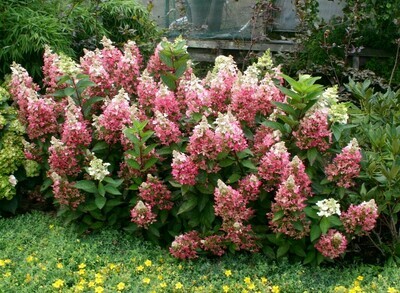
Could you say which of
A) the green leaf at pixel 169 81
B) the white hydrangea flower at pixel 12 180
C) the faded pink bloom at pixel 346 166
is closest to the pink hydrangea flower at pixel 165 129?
the green leaf at pixel 169 81

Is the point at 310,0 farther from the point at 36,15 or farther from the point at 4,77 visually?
the point at 4,77

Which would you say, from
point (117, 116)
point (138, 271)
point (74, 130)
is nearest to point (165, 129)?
point (117, 116)

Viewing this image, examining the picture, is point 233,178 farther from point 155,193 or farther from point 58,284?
point 58,284

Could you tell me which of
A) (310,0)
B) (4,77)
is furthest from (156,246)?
(310,0)

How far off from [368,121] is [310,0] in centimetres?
295

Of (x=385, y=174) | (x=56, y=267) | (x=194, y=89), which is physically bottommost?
(x=56, y=267)

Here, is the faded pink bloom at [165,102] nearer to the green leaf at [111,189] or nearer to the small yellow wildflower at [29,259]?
the green leaf at [111,189]

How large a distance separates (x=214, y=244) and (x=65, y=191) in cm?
94

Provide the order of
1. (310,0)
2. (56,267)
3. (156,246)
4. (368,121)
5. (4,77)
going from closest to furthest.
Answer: (56,267), (156,246), (368,121), (4,77), (310,0)

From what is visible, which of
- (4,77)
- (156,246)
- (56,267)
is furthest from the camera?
(4,77)

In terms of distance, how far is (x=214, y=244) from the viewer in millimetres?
3443

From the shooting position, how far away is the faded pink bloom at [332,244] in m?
3.26

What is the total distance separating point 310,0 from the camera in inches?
259

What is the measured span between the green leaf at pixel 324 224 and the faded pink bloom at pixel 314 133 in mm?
395
